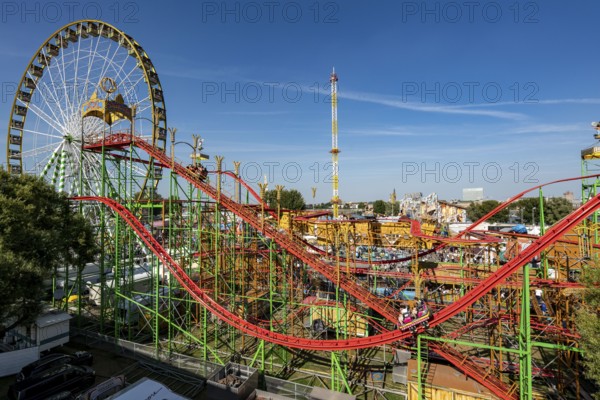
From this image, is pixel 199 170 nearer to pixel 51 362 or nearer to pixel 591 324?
pixel 51 362

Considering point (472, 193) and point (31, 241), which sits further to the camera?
point (472, 193)

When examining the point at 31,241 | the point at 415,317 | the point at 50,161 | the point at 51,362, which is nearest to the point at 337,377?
the point at 415,317

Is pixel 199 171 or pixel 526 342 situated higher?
pixel 199 171

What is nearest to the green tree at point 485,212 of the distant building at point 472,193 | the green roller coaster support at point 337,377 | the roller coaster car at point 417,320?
the distant building at point 472,193

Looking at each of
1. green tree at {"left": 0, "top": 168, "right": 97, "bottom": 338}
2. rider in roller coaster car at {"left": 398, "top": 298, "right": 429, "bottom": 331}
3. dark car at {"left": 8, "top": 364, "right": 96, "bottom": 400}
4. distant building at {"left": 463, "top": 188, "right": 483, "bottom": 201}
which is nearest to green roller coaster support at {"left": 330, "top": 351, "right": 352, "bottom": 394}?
rider in roller coaster car at {"left": 398, "top": 298, "right": 429, "bottom": 331}

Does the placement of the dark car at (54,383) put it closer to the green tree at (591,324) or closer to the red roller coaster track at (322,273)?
the red roller coaster track at (322,273)

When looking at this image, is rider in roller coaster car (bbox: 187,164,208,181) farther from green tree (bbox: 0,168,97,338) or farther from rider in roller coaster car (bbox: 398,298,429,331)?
rider in roller coaster car (bbox: 398,298,429,331)

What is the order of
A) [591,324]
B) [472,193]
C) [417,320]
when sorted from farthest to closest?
[472,193], [417,320], [591,324]
